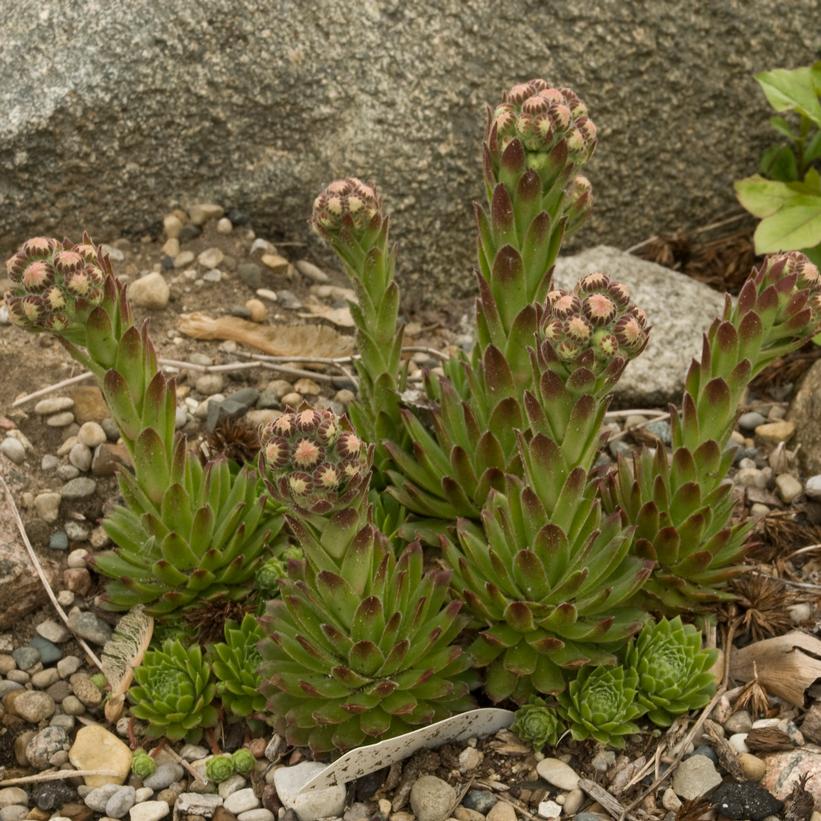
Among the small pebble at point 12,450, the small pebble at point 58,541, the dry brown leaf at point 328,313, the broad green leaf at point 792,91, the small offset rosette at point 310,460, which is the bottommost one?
the small pebble at point 58,541

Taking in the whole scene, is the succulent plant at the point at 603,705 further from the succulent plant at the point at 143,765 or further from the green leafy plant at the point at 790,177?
the green leafy plant at the point at 790,177

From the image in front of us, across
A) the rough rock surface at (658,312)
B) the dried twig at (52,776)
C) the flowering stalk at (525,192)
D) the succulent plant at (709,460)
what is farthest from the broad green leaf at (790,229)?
the dried twig at (52,776)

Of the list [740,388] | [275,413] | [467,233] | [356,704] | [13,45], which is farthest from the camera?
[467,233]

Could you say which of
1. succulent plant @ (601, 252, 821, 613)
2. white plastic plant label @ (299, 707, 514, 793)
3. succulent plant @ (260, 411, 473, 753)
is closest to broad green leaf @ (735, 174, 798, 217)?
succulent plant @ (601, 252, 821, 613)

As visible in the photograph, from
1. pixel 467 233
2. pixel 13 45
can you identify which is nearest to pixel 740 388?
pixel 467 233

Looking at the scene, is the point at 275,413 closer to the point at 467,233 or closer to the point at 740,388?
the point at 467,233

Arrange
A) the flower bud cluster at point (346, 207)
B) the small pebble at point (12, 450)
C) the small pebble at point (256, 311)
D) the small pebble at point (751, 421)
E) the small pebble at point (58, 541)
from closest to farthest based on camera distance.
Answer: the flower bud cluster at point (346, 207)
the small pebble at point (58, 541)
the small pebble at point (12, 450)
the small pebble at point (751, 421)
the small pebble at point (256, 311)

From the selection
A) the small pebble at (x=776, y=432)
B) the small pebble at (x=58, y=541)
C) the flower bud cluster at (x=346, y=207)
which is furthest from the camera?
the small pebble at (x=776, y=432)

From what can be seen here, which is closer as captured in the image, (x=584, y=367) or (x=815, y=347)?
(x=584, y=367)
